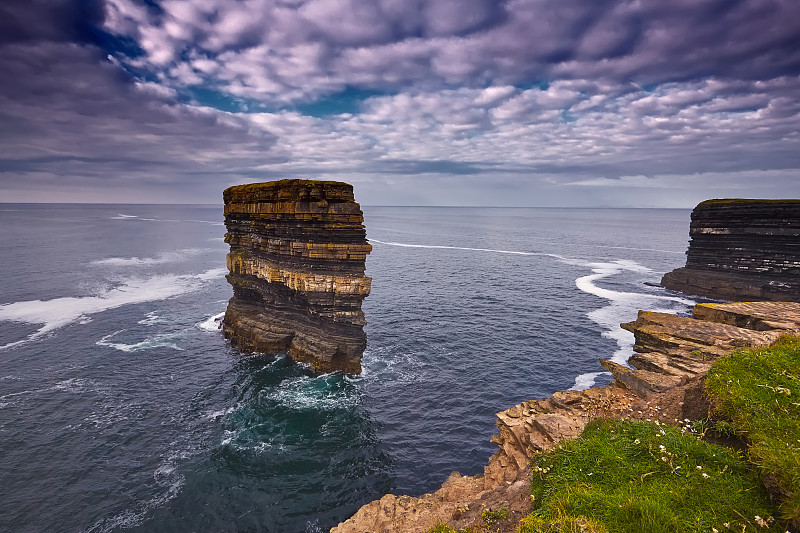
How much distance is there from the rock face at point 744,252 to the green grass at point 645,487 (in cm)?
7174

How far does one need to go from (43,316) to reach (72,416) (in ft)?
106

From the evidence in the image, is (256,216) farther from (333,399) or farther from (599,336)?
(599,336)

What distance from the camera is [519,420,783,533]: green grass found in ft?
28.5

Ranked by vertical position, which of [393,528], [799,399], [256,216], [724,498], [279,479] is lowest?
[279,479]

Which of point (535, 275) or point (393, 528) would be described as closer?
point (393, 528)

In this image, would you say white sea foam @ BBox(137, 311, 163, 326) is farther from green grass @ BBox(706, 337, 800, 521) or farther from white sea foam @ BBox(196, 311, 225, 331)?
green grass @ BBox(706, 337, 800, 521)

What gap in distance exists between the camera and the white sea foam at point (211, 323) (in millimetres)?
49728

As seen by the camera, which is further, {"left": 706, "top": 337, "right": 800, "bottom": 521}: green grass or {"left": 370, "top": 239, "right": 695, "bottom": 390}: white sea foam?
{"left": 370, "top": 239, "right": 695, "bottom": 390}: white sea foam

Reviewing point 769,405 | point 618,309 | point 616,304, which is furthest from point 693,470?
point 616,304

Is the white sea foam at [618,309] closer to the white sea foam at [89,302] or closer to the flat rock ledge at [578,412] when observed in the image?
the flat rock ledge at [578,412]

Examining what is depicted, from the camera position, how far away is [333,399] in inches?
1307

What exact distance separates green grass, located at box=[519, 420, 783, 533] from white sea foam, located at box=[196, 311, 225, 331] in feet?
156

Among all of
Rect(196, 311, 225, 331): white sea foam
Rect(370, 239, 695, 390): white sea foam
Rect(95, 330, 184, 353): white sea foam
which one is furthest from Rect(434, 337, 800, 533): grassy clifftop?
Rect(196, 311, 225, 331): white sea foam

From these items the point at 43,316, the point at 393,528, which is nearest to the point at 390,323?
the point at 393,528
